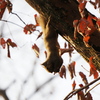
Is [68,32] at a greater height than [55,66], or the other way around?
[68,32]

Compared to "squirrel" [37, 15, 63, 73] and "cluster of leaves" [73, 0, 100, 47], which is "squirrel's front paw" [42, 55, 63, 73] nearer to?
"squirrel" [37, 15, 63, 73]

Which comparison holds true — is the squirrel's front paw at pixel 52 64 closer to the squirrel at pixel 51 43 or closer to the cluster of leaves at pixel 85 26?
the squirrel at pixel 51 43

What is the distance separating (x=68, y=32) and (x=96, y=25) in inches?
7.5

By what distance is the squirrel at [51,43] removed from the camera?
1.16 m

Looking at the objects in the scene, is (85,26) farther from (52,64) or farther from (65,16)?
(52,64)

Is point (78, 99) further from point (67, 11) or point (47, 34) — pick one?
point (67, 11)

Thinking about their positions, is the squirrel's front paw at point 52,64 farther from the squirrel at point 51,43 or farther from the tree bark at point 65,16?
the tree bark at point 65,16

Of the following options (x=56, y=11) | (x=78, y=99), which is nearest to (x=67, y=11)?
(x=56, y=11)

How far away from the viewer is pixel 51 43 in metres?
1.26

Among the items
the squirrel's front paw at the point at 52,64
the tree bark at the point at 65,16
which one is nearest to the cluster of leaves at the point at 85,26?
the tree bark at the point at 65,16

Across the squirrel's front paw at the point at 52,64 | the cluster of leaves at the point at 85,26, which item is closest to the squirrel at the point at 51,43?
the squirrel's front paw at the point at 52,64

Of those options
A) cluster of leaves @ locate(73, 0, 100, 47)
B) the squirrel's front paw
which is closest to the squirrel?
the squirrel's front paw

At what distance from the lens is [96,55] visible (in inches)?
48.2

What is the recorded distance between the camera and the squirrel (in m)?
1.16
